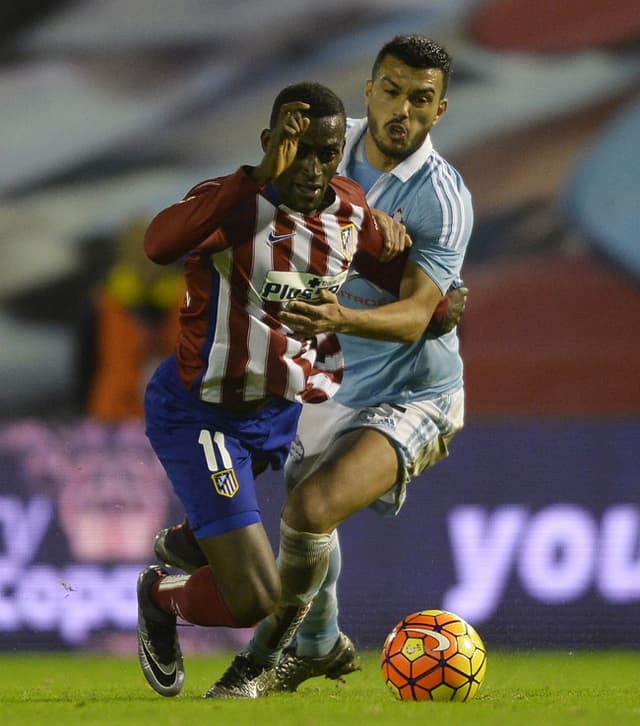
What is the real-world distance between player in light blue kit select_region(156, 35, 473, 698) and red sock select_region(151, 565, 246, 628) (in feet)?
0.72

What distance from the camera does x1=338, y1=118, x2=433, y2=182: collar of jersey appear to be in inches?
237

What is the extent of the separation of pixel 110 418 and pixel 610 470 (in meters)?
3.22

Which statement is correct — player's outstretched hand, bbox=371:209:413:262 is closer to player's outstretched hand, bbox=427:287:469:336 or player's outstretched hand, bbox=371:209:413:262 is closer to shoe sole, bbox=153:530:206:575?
player's outstretched hand, bbox=427:287:469:336

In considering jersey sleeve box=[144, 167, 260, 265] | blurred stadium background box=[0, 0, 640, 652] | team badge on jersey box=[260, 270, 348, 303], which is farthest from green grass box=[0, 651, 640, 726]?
blurred stadium background box=[0, 0, 640, 652]

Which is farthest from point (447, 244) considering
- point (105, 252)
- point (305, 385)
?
point (105, 252)

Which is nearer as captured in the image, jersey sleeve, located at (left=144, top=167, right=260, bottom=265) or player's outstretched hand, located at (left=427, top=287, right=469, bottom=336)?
jersey sleeve, located at (left=144, top=167, right=260, bottom=265)

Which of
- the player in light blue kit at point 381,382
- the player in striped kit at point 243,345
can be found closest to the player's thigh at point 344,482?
the player in light blue kit at point 381,382

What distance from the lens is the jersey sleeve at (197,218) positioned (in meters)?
5.11

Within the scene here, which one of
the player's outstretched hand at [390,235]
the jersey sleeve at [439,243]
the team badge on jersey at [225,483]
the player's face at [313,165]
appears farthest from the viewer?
the jersey sleeve at [439,243]

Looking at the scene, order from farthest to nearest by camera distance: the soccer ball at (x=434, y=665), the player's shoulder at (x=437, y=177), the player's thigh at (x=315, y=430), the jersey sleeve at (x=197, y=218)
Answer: the player's thigh at (x=315, y=430)
the player's shoulder at (x=437, y=177)
the soccer ball at (x=434, y=665)
the jersey sleeve at (x=197, y=218)

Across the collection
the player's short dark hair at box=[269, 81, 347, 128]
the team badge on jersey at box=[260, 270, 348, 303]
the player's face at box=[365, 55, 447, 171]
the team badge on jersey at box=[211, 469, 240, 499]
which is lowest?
the team badge on jersey at box=[211, 469, 240, 499]

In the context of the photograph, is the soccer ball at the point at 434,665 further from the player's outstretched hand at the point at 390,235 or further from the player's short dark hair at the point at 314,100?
the player's short dark hair at the point at 314,100

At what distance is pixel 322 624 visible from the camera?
6.23 meters

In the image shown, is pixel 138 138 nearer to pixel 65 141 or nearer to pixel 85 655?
pixel 65 141
